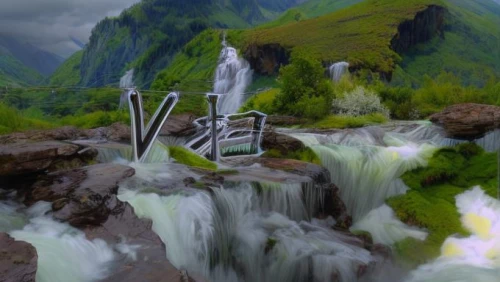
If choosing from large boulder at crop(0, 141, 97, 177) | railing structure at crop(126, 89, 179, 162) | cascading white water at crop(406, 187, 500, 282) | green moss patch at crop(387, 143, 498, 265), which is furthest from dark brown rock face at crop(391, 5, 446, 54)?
large boulder at crop(0, 141, 97, 177)

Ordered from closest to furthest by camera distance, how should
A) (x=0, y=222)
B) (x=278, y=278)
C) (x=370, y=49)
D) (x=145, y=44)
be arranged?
(x=0, y=222)
(x=278, y=278)
(x=370, y=49)
(x=145, y=44)

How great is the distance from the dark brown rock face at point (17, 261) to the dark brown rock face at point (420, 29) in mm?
36507

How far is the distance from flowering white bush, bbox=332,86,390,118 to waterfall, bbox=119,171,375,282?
1102cm

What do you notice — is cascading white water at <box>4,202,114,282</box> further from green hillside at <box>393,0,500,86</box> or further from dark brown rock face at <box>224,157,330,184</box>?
green hillside at <box>393,0,500,86</box>

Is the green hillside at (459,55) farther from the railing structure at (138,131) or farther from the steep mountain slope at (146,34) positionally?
the steep mountain slope at (146,34)

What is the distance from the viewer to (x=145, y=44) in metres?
91.3

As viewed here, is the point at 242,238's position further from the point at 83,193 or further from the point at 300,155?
the point at 300,155

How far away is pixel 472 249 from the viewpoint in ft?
35.3

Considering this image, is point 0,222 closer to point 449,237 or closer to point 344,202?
point 344,202

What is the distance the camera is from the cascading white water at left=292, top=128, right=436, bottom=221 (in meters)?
13.2

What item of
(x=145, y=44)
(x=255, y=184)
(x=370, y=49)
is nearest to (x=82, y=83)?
(x=145, y=44)

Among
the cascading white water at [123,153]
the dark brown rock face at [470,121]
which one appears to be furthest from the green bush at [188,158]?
the dark brown rock face at [470,121]

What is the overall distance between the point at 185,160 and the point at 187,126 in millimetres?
2842

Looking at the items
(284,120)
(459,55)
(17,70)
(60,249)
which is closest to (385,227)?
(60,249)
